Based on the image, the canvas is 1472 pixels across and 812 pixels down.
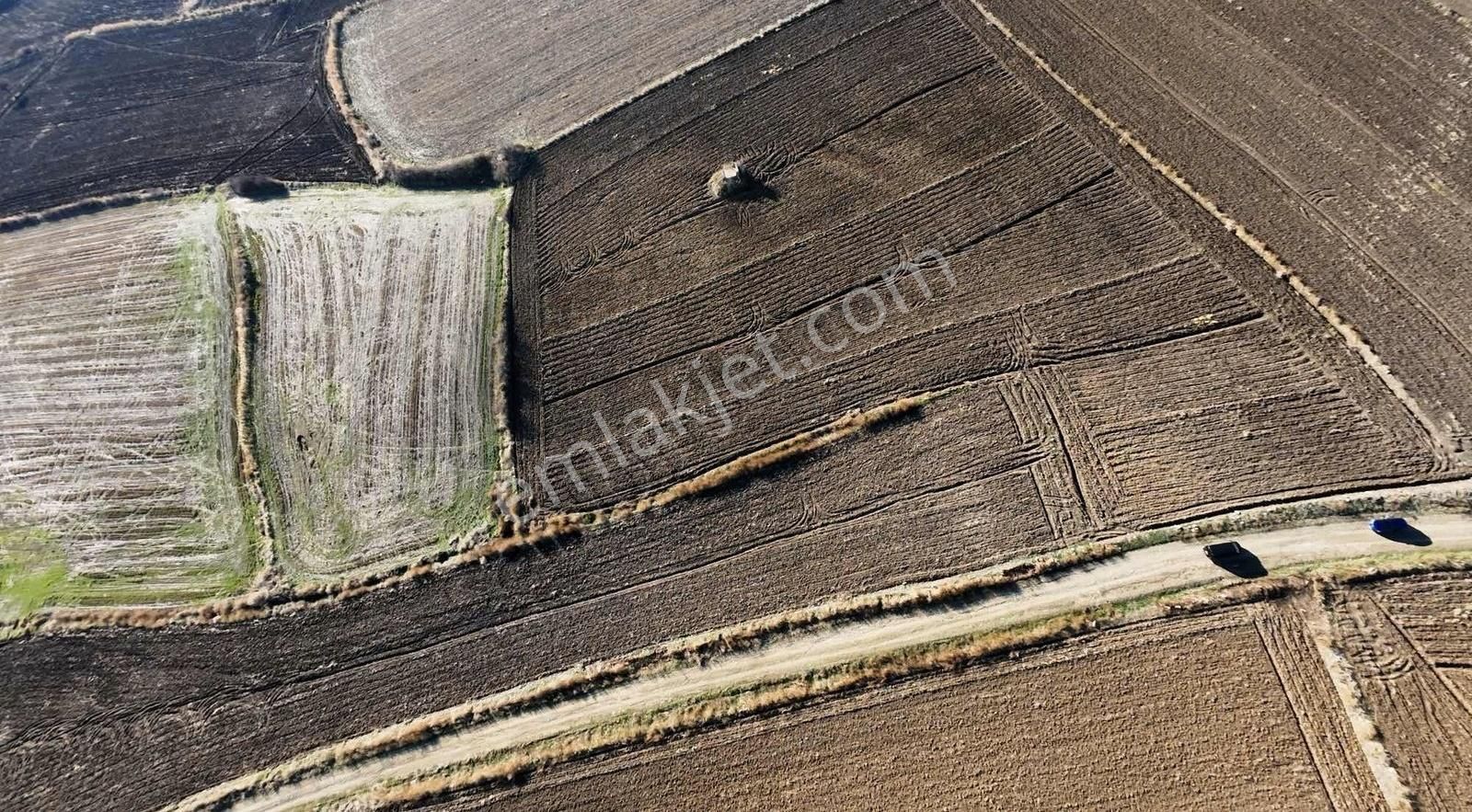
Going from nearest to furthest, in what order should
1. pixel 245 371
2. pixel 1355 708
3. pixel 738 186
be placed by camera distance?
pixel 1355 708 < pixel 738 186 < pixel 245 371

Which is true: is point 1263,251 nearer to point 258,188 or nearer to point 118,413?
point 258,188

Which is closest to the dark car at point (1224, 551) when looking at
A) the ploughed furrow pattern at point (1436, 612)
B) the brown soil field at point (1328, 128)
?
the ploughed furrow pattern at point (1436, 612)

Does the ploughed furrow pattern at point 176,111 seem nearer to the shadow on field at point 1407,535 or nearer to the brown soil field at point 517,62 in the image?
the brown soil field at point 517,62

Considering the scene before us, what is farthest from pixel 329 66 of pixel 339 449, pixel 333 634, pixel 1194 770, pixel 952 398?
pixel 1194 770

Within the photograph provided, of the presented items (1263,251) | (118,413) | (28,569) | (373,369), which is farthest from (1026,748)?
(118,413)

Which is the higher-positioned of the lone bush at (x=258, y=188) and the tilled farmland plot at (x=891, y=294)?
the lone bush at (x=258, y=188)
